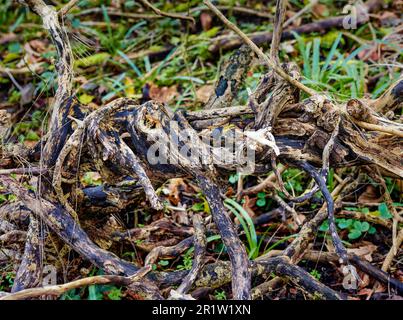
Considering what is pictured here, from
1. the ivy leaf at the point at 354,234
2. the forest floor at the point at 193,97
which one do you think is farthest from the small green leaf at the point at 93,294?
the ivy leaf at the point at 354,234

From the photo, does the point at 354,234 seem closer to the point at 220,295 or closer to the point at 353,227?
the point at 353,227

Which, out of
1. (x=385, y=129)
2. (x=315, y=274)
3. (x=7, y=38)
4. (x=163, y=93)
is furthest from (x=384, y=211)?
(x=7, y=38)

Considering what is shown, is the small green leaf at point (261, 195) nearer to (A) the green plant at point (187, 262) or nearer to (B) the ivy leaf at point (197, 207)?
(B) the ivy leaf at point (197, 207)

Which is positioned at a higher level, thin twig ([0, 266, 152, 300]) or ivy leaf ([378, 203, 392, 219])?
ivy leaf ([378, 203, 392, 219])

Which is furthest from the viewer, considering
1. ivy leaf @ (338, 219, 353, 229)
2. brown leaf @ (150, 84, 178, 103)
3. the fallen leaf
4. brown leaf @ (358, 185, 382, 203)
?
brown leaf @ (150, 84, 178, 103)

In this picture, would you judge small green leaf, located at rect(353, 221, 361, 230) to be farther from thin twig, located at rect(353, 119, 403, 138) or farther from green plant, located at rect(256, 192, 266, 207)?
thin twig, located at rect(353, 119, 403, 138)

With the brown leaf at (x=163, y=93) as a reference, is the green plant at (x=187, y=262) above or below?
below

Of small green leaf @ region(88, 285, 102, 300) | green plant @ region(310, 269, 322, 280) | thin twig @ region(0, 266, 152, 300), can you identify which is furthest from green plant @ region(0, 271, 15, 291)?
green plant @ region(310, 269, 322, 280)

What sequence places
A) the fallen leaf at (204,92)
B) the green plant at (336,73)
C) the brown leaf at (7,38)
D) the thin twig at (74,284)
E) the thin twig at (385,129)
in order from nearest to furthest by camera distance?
the thin twig at (74,284) → the thin twig at (385,129) → the green plant at (336,73) → the fallen leaf at (204,92) → the brown leaf at (7,38)

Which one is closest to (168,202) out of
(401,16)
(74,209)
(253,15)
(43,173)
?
(74,209)
